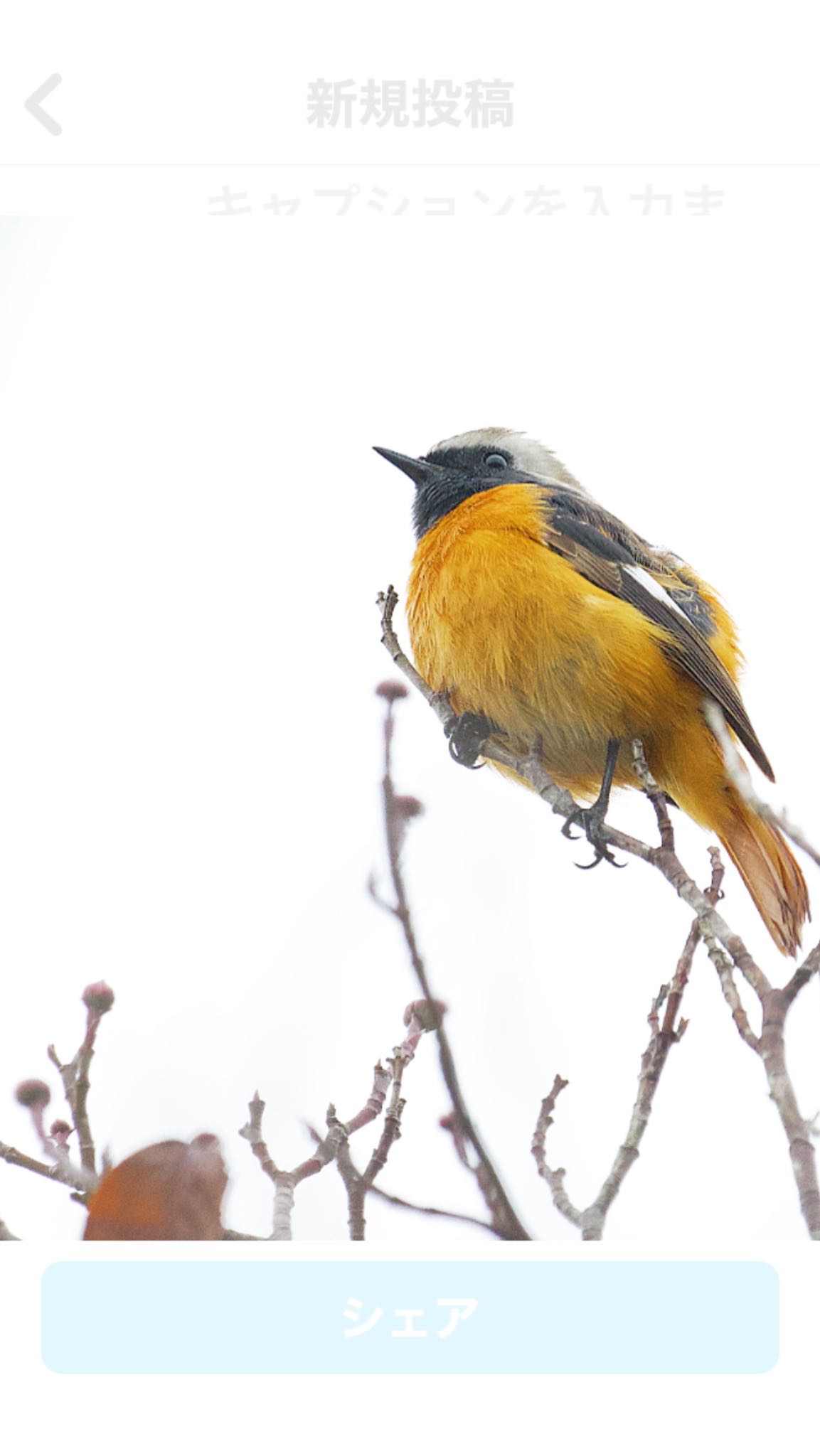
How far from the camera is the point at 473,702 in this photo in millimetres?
3057

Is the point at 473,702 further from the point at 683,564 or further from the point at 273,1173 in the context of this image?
the point at 273,1173

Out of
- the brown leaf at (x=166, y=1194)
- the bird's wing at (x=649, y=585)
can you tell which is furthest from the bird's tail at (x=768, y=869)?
the brown leaf at (x=166, y=1194)

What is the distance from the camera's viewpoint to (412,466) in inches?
147

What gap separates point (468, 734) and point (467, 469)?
101 centimetres

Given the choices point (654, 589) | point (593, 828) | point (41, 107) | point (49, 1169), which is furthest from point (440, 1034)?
point (41, 107)

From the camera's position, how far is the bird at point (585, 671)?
2959 mm

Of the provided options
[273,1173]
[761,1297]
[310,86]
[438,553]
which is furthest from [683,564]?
[273,1173]

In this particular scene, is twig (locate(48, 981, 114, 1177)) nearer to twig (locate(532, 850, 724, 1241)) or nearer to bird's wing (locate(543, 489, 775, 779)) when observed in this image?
twig (locate(532, 850, 724, 1241))

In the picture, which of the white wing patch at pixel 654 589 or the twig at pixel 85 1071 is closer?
the twig at pixel 85 1071

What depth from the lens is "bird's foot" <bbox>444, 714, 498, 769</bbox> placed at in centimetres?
308

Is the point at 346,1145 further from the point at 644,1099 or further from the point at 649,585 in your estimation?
the point at 649,585

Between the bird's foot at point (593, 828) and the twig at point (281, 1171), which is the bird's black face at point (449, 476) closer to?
the bird's foot at point (593, 828)

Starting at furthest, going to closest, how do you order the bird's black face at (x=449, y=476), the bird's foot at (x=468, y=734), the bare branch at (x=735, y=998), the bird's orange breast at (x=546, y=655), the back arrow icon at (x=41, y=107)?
the bird's black face at (x=449, y=476)
the bird's foot at (x=468, y=734)
the bird's orange breast at (x=546, y=655)
the back arrow icon at (x=41, y=107)
the bare branch at (x=735, y=998)

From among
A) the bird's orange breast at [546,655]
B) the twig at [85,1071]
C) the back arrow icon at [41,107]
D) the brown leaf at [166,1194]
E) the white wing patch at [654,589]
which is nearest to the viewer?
the brown leaf at [166,1194]
